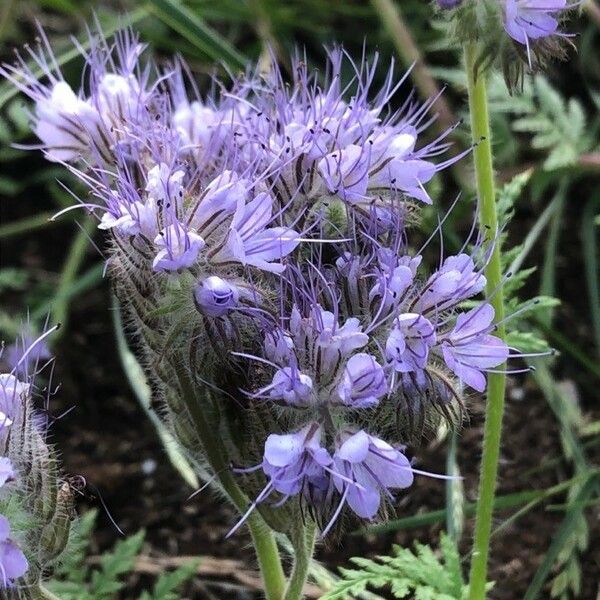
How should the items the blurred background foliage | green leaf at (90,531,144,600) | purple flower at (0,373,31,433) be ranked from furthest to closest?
the blurred background foliage, green leaf at (90,531,144,600), purple flower at (0,373,31,433)

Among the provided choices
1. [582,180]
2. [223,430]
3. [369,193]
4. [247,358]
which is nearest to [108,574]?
[223,430]

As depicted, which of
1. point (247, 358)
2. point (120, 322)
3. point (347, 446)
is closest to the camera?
point (347, 446)

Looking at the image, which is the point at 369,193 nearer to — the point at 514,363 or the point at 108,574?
the point at 108,574

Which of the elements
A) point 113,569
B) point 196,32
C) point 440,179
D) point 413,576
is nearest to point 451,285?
point 413,576

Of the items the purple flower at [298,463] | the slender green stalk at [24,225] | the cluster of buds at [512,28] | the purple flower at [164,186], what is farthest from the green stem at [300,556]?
the slender green stalk at [24,225]

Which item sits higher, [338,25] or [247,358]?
A: [338,25]

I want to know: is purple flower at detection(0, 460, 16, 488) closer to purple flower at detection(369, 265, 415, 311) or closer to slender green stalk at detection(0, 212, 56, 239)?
purple flower at detection(369, 265, 415, 311)

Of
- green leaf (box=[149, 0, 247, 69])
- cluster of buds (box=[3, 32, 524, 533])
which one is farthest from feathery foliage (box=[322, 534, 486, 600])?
green leaf (box=[149, 0, 247, 69])
